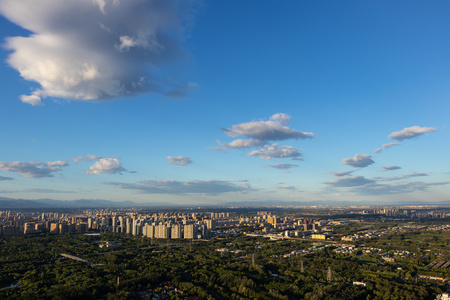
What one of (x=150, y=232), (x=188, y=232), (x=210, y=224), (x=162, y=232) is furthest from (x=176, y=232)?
(x=210, y=224)

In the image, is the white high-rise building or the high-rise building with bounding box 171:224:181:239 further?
the white high-rise building

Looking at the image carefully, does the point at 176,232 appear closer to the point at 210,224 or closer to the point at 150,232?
the point at 150,232

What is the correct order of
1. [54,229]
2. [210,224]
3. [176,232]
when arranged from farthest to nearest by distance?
[210,224], [54,229], [176,232]

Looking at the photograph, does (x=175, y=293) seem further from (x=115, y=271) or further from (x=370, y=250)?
(x=370, y=250)

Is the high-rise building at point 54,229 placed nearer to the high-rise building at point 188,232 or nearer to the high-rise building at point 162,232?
the high-rise building at point 162,232

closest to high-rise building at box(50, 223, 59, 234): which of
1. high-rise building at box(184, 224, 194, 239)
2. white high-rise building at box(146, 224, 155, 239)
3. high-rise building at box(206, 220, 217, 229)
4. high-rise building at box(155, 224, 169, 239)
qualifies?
white high-rise building at box(146, 224, 155, 239)

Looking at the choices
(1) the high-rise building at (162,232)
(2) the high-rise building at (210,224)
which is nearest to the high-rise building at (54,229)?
(1) the high-rise building at (162,232)

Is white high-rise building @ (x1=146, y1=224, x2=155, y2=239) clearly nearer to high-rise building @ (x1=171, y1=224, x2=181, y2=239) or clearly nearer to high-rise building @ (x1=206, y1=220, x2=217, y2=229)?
high-rise building @ (x1=171, y1=224, x2=181, y2=239)

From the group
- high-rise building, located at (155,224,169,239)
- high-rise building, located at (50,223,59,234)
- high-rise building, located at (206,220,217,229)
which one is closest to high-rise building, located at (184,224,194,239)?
high-rise building, located at (155,224,169,239)

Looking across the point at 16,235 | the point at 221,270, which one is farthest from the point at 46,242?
the point at 221,270

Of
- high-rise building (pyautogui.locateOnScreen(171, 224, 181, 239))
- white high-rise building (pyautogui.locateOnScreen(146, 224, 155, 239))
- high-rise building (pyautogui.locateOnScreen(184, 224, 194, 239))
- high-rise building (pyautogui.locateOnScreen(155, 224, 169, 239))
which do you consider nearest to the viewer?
high-rise building (pyautogui.locateOnScreen(184, 224, 194, 239))

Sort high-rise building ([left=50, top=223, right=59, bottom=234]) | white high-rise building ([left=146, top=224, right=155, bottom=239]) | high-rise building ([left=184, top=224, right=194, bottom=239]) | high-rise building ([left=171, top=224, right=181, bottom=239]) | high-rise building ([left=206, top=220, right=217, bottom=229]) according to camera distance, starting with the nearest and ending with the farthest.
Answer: high-rise building ([left=184, top=224, right=194, bottom=239]), high-rise building ([left=171, top=224, right=181, bottom=239]), white high-rise building ([left=146, top=224, right=155, bottom=239]), high-rise building ([left=50, top=223, right=59, bottom=234]), high-rise building ([left=206, top=220, right=217, bottom=229])
